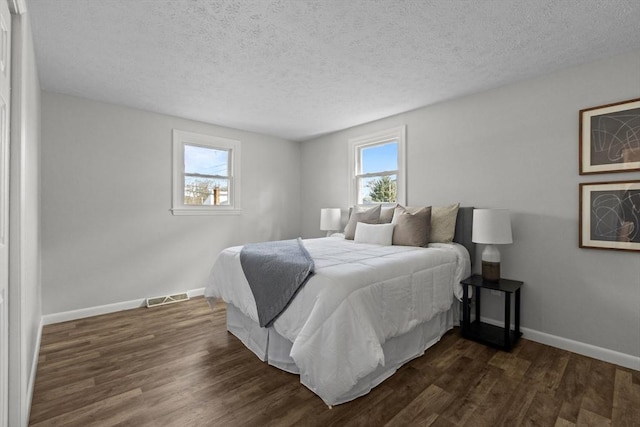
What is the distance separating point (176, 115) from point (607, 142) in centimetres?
453

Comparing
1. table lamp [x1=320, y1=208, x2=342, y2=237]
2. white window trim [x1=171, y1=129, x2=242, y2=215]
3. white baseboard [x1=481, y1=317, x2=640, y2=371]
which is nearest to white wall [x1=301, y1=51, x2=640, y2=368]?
white baseboard [x1=481, y1=317, x2=640, y2=371]

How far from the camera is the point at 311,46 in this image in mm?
2270

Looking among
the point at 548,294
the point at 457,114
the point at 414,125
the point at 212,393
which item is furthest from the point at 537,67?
the point at 212,393

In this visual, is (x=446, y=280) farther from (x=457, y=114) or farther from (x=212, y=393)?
(x=212, y=393)

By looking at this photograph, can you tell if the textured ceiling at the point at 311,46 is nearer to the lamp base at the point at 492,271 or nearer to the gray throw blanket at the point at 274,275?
the gray throw blanket at the point at 274,275

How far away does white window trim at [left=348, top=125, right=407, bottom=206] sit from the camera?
12.3 ft

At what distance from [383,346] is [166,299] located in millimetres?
2991

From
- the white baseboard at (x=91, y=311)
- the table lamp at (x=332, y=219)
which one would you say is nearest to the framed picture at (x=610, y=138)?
the table lamp at (x=332, y=219)

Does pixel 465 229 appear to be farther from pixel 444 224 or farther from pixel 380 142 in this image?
pixel 380 142

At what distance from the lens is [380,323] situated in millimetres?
1898

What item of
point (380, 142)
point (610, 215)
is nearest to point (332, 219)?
point (380, 142)

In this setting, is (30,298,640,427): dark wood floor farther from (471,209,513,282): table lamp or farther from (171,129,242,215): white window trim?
(171,129,242,215): white window trim

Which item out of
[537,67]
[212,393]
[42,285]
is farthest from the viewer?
[42,285]

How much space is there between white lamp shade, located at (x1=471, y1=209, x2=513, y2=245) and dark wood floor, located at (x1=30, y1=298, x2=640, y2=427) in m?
0.93
